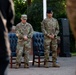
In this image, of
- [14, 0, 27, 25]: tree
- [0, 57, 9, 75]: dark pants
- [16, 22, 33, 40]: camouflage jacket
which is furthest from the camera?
[14, 0, 27, 25]: tree

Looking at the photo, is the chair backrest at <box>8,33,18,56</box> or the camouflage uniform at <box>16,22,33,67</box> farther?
the chair backrest at <box>8,33,18,56</box>

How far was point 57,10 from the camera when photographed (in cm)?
2239

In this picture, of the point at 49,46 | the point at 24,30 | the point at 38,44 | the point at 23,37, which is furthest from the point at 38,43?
the point at 24,30

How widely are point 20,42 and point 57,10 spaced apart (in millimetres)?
10000

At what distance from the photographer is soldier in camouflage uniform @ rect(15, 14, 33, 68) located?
12.4 m

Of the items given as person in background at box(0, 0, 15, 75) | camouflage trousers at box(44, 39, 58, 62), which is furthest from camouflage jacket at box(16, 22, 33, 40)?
person in background at box(0, 0, 15, 75)

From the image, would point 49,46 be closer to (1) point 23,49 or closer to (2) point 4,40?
(1) point 23,49

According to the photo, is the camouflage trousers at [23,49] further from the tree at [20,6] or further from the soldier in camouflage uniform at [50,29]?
the tree at [20,6]

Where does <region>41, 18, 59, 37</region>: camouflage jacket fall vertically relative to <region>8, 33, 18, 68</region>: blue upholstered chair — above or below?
above

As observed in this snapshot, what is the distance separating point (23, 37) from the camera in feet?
41.0

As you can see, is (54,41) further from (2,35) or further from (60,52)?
(2,35)

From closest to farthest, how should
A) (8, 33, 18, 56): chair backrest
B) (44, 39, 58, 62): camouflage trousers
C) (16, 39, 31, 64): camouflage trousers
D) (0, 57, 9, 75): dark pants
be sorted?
(0, 57, 9, 75): dark pants
(16, 39, 31, 64): camouflage trousers
(44, 39, 58, 62): camouflage trousers
(8, 33, 18, 56): chair backrest

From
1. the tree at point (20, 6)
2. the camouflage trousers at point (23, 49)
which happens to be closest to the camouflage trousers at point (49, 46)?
the camouflage trousers at point (23, 49)

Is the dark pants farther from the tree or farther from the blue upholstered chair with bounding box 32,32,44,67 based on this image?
the tree
